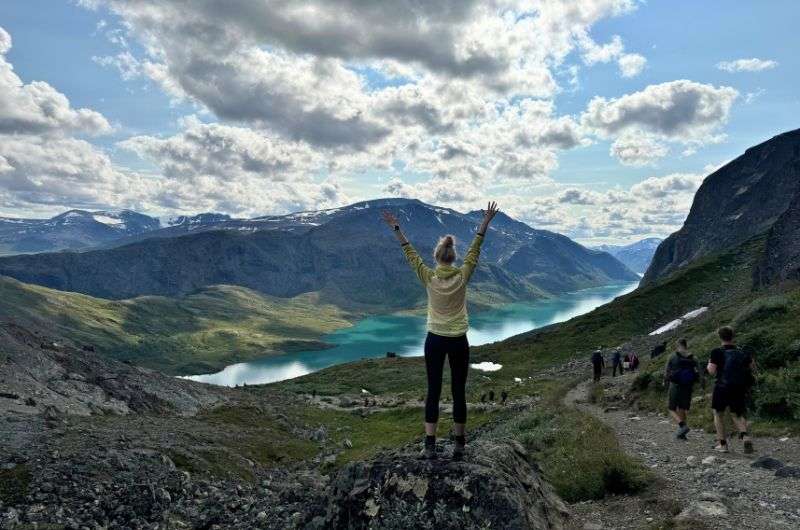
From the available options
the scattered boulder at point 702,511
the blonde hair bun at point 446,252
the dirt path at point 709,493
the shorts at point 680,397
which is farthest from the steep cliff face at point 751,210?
the blonde hair bun at point 446,252

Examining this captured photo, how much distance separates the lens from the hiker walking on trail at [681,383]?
17.6 m

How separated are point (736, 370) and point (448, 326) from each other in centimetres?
1064

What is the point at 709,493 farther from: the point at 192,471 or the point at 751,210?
the point at 751,210

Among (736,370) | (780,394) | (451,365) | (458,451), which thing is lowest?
(780,394)

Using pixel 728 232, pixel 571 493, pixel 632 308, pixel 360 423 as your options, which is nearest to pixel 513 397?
pixel 360 423

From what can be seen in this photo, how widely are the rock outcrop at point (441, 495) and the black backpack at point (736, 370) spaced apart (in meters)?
8.02

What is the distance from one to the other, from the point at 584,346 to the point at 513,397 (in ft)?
149

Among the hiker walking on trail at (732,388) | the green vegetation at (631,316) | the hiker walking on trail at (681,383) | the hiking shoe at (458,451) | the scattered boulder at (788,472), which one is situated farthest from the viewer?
the green vegetation at (631,316)

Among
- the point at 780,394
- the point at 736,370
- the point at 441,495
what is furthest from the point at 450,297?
the point at 780,394

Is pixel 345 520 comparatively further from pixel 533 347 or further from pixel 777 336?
pixel 533 347

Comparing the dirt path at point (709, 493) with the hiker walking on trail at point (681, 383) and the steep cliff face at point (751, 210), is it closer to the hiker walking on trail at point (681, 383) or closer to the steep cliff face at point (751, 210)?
the hiker walking on trail at point (681, 383)

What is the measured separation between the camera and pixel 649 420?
22.3 meters

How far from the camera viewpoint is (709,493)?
10797mm

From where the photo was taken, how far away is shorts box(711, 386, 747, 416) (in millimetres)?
14938
